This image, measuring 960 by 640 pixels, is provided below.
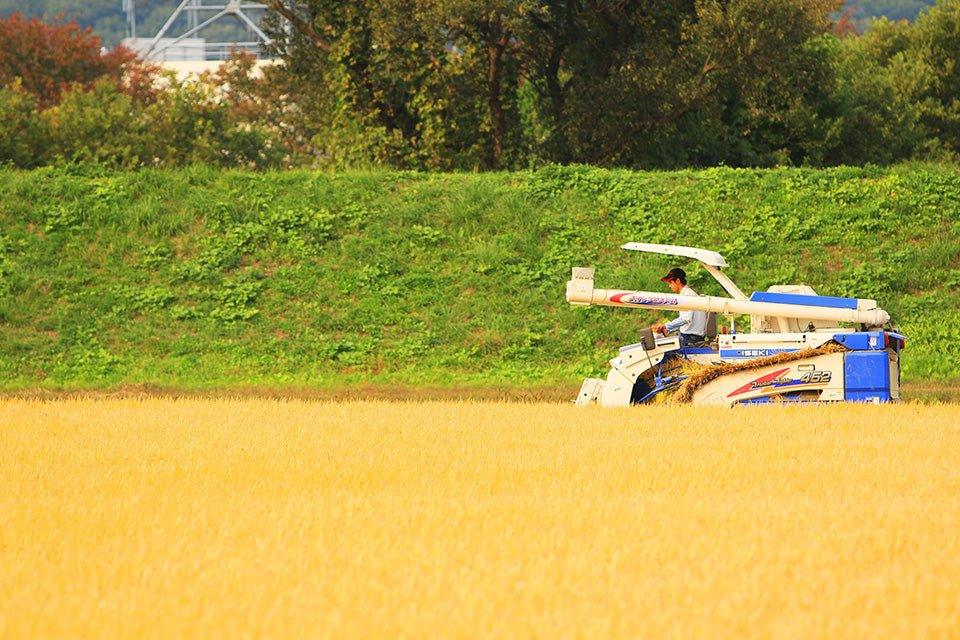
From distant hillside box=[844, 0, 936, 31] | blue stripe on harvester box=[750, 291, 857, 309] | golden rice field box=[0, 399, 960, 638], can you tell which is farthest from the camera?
distant hillside box=[844, 0, 936, 31]

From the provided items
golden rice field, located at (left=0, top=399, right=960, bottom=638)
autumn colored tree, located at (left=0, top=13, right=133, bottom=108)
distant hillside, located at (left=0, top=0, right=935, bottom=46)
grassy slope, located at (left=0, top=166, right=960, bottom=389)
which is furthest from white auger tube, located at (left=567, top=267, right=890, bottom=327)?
distant hillside, located at (left=0, top=0, right=935, bottom=46)

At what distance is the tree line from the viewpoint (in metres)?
32.2

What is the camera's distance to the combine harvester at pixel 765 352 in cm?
1717

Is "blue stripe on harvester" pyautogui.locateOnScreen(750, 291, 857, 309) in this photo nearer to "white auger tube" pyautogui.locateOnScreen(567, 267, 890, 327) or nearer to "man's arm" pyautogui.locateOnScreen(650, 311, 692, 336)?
"white auger tube" pyautogui.locateOnScreen(567, 267, 890, 327)

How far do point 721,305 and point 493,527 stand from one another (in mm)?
7753

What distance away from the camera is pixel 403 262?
28156 mm

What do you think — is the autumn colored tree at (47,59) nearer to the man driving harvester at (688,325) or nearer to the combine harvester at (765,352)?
the man driving harvester at (688,325)

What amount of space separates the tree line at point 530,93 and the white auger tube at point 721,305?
47.6ft

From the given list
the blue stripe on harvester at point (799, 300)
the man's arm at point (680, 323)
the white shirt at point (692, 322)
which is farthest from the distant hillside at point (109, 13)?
the blue stripe on harvester at point (799, 300)

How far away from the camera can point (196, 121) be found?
37094mm

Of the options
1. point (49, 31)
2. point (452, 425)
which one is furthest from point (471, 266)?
point (49, 31)

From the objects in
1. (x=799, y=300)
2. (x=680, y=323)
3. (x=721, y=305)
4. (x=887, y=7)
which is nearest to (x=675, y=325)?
(x=680, y=323)

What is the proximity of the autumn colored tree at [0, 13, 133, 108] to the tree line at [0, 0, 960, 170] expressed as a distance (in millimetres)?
25360

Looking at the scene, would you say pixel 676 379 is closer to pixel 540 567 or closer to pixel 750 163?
pixel 540 567
